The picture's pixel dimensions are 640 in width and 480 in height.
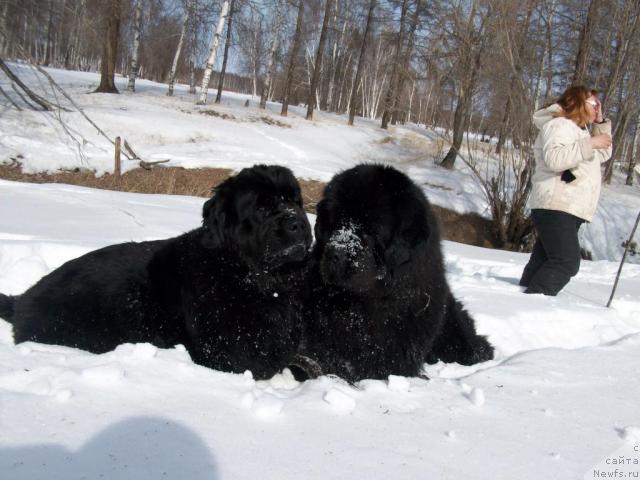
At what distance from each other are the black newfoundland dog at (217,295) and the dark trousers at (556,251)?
9.28 feet

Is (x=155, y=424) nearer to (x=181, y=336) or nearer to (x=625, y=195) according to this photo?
(x=181, y=336)

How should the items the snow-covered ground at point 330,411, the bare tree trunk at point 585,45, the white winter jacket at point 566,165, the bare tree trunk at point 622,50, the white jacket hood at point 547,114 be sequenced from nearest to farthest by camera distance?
the snow-covered ground at point 330,411 → the white winter jacket at point 566,165 → the white jacket hood at point 547,114 → the bare tree trunk at point 622,50 → the bare tree trunk at point 585,45

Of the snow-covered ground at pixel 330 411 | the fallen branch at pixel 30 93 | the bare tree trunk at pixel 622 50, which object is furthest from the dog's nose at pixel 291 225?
the bare tree trunk at pixel 622 50

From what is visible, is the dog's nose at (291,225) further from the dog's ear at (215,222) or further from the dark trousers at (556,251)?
the dark trousers at (556,251)

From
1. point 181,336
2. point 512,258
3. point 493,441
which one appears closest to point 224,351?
point 181,336

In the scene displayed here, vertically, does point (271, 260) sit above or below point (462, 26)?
below

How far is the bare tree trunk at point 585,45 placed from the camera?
994 cm

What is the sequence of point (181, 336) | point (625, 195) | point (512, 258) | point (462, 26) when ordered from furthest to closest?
point (625, 195)
point (462, 26)
point (512, 258)
point (181, 336)

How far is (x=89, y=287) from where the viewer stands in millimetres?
2756

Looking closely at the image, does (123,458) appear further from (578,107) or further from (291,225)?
(578,107)

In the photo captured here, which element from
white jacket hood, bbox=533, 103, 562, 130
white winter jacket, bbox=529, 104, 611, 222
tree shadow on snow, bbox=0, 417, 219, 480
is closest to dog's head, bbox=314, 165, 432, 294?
tree shadow on snow, bbox=0, 417, 219, 480

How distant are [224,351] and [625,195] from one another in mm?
22964

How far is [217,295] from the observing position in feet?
8.58

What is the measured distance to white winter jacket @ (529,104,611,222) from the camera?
170 inches
